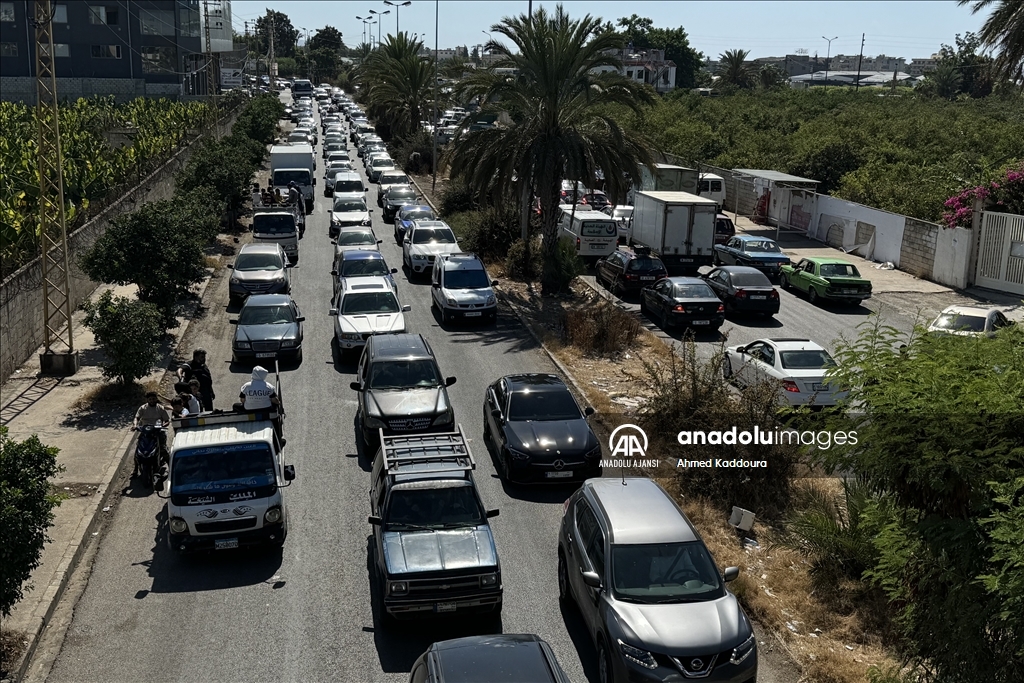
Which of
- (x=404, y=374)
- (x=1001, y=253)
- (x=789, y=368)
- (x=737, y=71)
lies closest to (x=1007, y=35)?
(x=1001, y=253)

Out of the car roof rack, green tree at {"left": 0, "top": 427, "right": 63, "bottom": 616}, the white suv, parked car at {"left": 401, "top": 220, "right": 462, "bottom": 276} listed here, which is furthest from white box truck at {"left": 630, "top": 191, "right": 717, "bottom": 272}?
green tree at {"left": 0, "top": 427, "right": 63, "bottom": 616}

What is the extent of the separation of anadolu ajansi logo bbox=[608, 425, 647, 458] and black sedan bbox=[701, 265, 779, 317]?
37.2 feet

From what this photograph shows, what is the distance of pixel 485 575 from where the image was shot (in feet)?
37.7

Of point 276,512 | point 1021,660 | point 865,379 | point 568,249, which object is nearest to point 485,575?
point 276,512

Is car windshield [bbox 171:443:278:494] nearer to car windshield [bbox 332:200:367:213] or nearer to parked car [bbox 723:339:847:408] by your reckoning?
parked car [bbox 723:339:847:408]

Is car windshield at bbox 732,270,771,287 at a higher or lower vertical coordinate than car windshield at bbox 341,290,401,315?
higher

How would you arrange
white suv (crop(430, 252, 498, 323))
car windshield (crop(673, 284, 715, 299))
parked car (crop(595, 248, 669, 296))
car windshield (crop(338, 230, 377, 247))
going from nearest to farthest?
car windshield (crop(673, 284, 715, 299))
white suv (crop(430, 252, 498, 323))
parked car (crop(595, 248, 669, 296))
car windshield (crop(338, 230, 377, 247))

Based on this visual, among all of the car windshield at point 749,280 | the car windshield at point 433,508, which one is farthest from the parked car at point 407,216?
the car windshield at point 433,508

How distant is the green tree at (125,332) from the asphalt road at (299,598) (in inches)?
139

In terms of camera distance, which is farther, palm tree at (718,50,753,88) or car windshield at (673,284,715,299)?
palm tree at (718,50,753,88)

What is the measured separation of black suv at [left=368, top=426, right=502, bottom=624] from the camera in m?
11.4

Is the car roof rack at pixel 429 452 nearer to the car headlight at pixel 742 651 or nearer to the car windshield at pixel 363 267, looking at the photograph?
the car headlight at pixel 742 651

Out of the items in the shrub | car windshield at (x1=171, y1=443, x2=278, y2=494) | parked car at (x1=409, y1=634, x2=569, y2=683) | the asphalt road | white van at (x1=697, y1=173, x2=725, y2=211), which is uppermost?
white van at (x1=697, y1=173, x2=725, y2=211)

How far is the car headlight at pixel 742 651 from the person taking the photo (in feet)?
32.4
